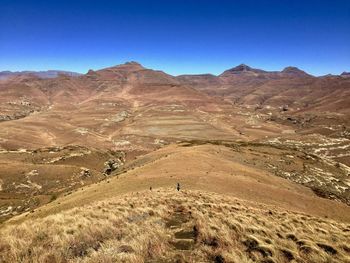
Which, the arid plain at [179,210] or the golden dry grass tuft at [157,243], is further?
the arid plain at [179,210]

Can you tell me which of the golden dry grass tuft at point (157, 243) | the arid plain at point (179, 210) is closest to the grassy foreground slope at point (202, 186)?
the arid plain at point (179, 210)

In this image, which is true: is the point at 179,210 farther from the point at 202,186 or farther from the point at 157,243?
the point at 202,186

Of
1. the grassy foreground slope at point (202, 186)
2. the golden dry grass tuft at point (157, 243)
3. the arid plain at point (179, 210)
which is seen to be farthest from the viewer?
the grassy foreground slope at point (202, 186)

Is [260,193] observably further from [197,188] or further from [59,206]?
[59,206]

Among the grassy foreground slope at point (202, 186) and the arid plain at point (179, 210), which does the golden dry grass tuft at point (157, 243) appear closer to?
the arid plain at point (179, 210)

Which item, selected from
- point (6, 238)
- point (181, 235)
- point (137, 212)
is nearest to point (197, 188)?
point (137, 212)

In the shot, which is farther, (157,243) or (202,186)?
(202,186)

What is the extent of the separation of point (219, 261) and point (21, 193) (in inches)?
2496

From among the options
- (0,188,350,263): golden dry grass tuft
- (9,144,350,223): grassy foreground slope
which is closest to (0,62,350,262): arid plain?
(0,188,350,263): golden dry grass tuft

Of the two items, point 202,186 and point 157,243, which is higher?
point 157,243

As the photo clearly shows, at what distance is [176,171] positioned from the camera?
39.0m

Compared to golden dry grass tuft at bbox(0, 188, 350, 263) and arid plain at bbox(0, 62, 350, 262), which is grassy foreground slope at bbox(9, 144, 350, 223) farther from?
golden dry grass tuft at bbox(0, 188, 350, 263)

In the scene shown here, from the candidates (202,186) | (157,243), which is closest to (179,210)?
(157,243)

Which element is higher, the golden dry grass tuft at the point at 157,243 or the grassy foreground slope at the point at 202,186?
the golden dry grass tuft at the point at 157,243
